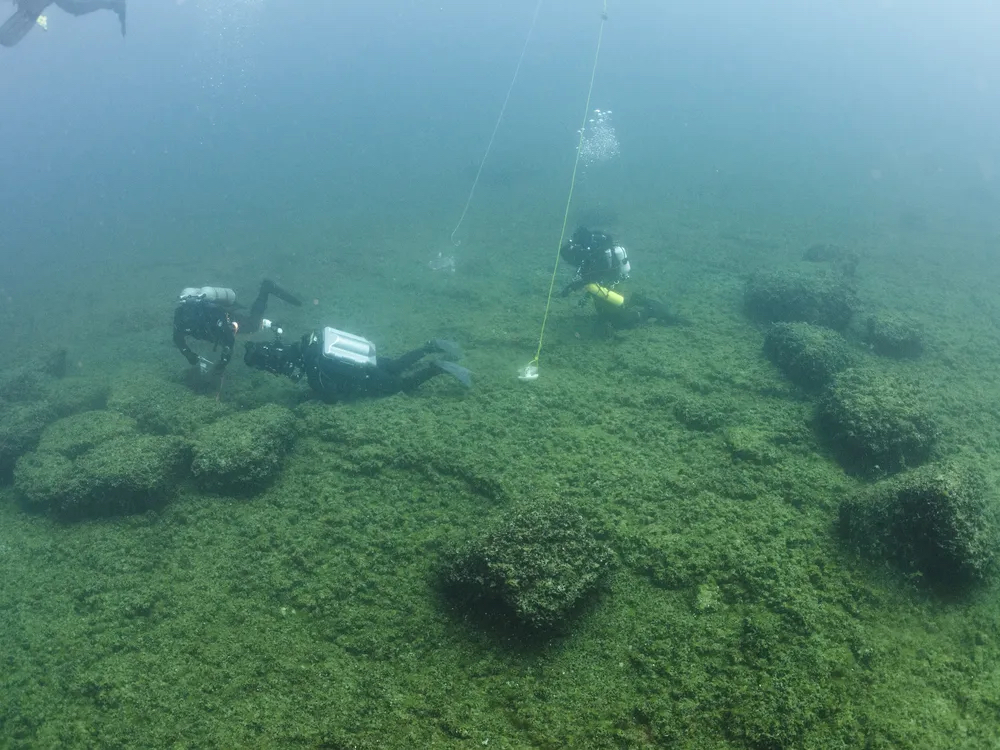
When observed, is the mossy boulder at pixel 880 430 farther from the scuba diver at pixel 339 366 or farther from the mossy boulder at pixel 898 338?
the scuba diver at pixel 339 366

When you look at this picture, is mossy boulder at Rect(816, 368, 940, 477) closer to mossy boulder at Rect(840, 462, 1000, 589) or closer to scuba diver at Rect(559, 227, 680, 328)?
mossy boulder at Rect(840, 462, 1000, 589)

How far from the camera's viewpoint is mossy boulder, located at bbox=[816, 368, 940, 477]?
16.4 feet

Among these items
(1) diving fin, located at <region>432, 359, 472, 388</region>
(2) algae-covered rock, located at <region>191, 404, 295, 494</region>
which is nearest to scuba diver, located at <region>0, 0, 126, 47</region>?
(2) algae-covered rock, located at <region>191, 404, 295, 494</region>

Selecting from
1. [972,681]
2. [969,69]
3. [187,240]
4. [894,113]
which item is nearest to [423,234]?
[187,240]

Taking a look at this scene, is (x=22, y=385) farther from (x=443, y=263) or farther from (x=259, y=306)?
(x=443, y=263)

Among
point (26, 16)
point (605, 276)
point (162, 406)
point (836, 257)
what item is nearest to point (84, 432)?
point (162, 406)

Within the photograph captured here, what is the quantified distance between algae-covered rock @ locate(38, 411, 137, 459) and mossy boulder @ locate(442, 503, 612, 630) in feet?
18.0

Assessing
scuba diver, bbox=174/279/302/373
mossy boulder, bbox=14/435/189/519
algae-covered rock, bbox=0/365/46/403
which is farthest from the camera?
algae-covered rock, bbox=0/365/46/403

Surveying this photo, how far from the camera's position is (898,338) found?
7809mm

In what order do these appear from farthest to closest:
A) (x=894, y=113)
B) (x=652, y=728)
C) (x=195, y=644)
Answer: (x=894, y=113), (x=195, y=644), (x=652, y=728)

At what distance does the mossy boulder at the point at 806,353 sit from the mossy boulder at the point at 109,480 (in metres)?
7.69

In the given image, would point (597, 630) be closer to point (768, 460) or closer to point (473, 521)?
point (473, 521)

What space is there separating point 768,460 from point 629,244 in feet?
36.5

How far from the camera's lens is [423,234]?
18.1 m
